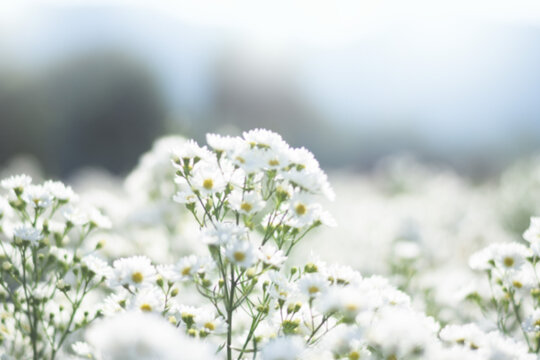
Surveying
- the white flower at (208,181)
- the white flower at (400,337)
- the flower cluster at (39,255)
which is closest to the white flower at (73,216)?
the flower cluster at (39,255)

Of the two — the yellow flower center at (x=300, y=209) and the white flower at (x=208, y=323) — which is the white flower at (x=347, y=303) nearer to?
the yellow flower center at (x=300, y=209)

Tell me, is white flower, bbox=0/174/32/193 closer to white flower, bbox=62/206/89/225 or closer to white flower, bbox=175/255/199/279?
white flower, bbox=62/206/89/225

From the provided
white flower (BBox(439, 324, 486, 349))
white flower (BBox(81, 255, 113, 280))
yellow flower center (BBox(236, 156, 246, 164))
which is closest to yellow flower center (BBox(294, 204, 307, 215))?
yellow flower center (BBox(236, 156, 246, 164))

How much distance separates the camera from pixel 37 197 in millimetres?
2012

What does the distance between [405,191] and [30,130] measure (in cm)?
1250

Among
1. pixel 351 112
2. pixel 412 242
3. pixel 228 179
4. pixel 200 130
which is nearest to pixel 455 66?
pixel 351 112

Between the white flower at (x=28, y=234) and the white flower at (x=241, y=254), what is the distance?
711 mm

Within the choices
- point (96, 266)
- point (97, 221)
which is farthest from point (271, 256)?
point (97, 221)

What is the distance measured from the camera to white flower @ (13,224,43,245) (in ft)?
6.38

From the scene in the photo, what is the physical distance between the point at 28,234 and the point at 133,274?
0.43 meters

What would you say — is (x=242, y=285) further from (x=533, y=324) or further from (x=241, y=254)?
(x=533, y=324)

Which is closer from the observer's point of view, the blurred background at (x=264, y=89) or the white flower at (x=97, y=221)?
the white flower at (x=97, y=221)

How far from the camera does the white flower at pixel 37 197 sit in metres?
2.00

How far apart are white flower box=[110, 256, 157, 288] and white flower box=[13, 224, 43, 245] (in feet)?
1.10
